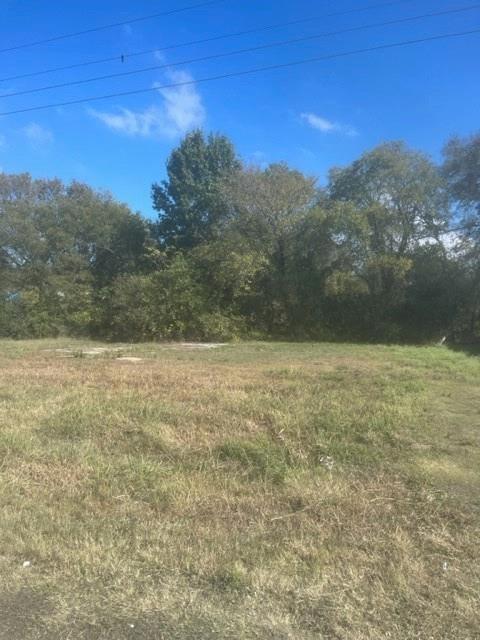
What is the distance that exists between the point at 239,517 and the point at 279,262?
64.8ft

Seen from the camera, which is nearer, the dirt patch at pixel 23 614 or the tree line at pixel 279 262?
the dirt patch at pixel 23 614

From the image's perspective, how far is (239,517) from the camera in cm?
321

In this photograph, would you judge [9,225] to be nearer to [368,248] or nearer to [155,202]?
[155,202]

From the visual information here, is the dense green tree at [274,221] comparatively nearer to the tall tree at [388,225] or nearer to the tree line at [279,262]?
the tree line at [279,262]

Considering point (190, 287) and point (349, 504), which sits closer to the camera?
point (349, 504)

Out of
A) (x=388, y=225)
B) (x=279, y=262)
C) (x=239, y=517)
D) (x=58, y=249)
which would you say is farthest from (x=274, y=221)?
(x=239, y=517)

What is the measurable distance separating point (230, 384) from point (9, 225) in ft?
73.2

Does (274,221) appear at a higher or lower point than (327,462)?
higher

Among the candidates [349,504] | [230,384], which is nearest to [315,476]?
[349,504]

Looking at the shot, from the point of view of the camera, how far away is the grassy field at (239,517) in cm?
226

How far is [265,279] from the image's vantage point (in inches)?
878

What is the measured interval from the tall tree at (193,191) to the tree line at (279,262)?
0.11 m

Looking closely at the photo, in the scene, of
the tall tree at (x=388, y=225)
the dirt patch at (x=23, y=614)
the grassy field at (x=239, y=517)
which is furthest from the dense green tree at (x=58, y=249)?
the dirt patch at (x=23, y=614)

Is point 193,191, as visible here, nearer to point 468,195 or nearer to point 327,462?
point 468,195
